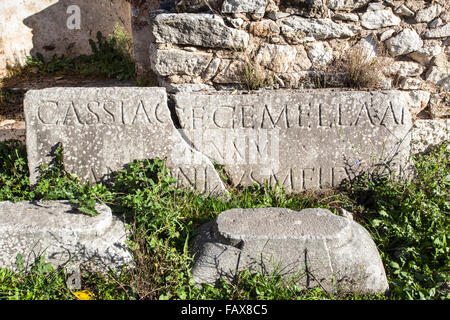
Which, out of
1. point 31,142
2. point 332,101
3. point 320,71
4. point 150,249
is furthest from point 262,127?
point 31,142

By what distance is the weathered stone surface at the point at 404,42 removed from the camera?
392 cm

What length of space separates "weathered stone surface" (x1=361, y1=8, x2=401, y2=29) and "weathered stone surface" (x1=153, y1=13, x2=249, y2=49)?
1226 mm

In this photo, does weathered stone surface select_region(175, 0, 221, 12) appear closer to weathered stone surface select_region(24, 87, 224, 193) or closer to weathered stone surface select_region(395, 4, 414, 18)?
weathered stone surface select_region(24, 87, 224, 193)

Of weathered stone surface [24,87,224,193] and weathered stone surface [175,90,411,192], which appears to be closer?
weathered stone surface [24,87,224,193]

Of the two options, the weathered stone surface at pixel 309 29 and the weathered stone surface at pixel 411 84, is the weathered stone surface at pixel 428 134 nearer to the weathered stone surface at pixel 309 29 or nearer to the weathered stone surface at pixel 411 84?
the weathered stone surface at pixel 411 84

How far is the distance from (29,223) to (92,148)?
84 centimetres

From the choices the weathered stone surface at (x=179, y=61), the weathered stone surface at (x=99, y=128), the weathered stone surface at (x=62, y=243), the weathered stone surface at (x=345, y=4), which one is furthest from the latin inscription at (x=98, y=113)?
the weathered stone surface at (x=345, y=4)

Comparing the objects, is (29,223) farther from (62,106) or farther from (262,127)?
(262,127)

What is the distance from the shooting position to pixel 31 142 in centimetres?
323

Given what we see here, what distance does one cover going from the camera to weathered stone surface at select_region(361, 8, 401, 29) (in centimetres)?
388

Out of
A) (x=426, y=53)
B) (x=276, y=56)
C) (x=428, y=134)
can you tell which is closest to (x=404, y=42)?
(x=426, y=53)

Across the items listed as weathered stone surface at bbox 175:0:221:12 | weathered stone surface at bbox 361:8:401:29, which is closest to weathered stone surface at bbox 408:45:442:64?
weathered stone surface at bbox 361:8:401:29

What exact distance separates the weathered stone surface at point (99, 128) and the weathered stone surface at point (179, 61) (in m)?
0.71
